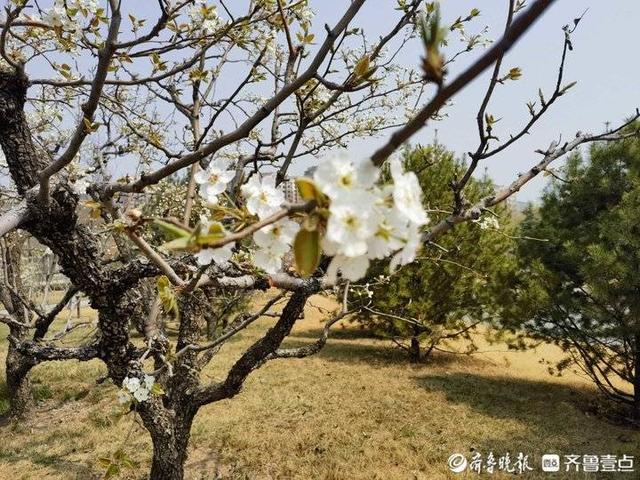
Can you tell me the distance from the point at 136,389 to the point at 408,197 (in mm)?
1951

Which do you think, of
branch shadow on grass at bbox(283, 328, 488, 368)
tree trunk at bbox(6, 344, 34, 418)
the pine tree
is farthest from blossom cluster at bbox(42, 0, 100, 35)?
branch shadow on grass at bbox(283, 328, 488, 368)

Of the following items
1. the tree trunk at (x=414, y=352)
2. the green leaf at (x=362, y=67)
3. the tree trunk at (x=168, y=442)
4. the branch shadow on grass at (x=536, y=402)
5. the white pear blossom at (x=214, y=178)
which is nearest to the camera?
the white pear blossom at (x=214, y=178)

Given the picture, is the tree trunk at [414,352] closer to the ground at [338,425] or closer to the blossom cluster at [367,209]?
the ground at [338,425]

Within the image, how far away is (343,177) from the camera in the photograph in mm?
502

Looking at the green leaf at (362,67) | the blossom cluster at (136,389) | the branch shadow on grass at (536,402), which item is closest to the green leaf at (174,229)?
the green leaf at (362,67)

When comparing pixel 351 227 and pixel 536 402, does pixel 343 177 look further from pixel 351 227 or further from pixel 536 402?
pixel 536 402

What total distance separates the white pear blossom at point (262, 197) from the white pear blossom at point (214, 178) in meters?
0.18

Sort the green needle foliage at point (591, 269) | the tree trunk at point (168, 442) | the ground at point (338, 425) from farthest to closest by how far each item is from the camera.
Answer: the green needle foliage at point (591, 269) → the ground at point (338, 425) → the tree trunk at point (168, 442)

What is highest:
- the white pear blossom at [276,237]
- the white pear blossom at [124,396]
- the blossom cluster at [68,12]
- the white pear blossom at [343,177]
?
the blossom cluster at [68,12]

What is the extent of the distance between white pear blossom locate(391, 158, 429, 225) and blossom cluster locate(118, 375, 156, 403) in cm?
179

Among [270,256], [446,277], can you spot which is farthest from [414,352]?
[270,256]

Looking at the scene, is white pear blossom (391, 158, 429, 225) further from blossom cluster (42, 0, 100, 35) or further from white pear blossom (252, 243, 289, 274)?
blossom cluster (42, 0, 100, 35)

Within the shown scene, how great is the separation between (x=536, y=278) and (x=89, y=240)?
6625 mm

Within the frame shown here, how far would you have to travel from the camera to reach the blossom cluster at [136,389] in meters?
2.03
